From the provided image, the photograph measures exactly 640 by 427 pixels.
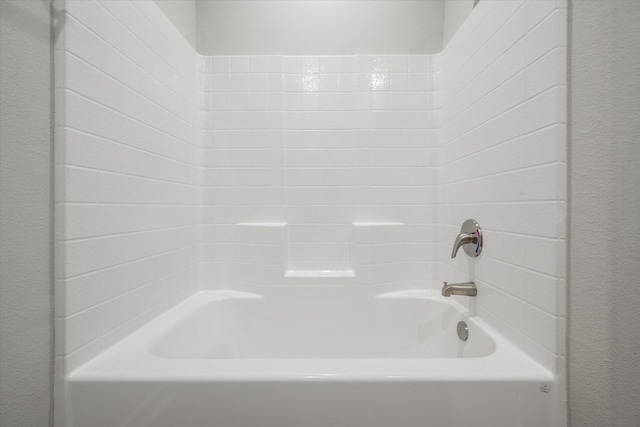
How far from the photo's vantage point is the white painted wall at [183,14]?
1305 mm

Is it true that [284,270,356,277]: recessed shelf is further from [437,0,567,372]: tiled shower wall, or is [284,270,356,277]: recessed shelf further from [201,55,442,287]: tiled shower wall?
[437,0,567,372]: tiled shower wall

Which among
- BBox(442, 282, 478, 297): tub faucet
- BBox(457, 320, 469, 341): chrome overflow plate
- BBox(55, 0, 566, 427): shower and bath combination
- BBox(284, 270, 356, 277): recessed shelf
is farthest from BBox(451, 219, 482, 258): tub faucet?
BBox(284, 270, 356, 277): recessed shelf

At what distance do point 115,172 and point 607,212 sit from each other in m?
1.30

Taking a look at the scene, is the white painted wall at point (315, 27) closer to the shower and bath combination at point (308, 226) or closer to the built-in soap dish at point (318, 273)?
the shower and bath combination at point (308, 226)

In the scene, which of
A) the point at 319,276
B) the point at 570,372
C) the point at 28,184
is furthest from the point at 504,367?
the point at 28,184

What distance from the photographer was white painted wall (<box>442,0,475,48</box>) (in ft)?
4.34

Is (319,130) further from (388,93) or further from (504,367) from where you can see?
(504,367)

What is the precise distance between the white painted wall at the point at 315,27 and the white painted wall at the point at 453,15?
47mm

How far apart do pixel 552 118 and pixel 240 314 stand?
1401mm

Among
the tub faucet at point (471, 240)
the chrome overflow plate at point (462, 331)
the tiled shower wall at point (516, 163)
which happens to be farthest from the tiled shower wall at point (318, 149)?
the chrome overflow plate at point (462, 331)

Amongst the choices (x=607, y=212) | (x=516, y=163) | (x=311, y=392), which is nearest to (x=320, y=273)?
(x=311, y=392)

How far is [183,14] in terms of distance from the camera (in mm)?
1450

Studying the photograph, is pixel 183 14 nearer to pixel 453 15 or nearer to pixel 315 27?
pixel 315 27

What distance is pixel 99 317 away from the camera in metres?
0.83
